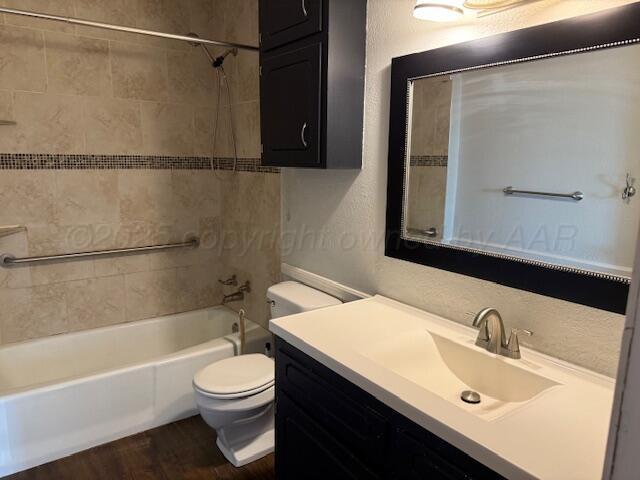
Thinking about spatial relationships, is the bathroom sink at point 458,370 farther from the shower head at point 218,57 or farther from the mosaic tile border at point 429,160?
the shower head at point 218,57

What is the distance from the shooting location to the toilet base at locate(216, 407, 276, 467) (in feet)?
7.23

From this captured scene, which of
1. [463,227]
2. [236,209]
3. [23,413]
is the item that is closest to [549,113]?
[463,227]

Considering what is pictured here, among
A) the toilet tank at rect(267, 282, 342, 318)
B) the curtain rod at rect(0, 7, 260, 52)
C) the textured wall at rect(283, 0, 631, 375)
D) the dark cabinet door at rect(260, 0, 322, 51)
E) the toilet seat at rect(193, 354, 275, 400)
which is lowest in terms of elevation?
the toilet seat at rect(193, 354, 275, 400)

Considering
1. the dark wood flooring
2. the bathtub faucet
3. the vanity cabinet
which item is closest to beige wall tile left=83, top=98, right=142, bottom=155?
the bathtub faucet

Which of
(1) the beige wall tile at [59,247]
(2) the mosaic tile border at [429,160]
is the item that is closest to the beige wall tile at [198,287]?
(1) the beige wall tile at [59,247]

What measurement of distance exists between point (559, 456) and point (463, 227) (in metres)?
0.83

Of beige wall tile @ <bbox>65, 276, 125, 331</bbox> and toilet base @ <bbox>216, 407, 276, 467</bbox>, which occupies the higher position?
beige wall tile @ <bbox>65, 276, 125, 331</bbox>

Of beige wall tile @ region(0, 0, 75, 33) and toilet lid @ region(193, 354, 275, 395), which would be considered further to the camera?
beige wall tile @ region(0, 0, 75, 33)

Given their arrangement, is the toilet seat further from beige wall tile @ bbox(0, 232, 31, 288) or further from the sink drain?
beige wall tile @ bbox(0, 232, 31, 288)

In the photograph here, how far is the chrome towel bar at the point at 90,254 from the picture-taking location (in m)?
2.54

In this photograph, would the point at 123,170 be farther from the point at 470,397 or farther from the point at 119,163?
the point at 470,397

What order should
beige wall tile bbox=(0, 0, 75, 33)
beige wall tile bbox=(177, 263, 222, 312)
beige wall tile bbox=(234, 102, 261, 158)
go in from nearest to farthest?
beige wall tile bbox=(0, 0, 75, 33), beige wall tile bbox=(234, 102, 261, 158), beige wall tile bbox=(177, 263, 222, 312)

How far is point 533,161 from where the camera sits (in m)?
1.33

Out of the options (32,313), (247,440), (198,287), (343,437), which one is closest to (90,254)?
(32,313)
